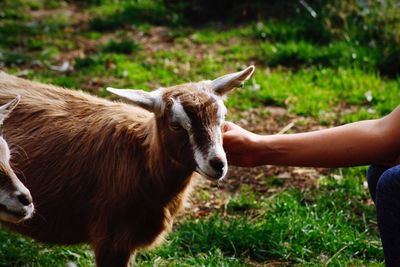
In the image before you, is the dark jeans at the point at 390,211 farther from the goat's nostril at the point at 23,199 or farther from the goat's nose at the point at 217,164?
the goat's nostril at the point at 23,199

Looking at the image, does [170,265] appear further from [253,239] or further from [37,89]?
[37,89]

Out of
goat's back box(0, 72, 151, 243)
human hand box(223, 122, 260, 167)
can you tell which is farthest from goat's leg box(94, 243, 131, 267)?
human hand box(223, 122, 260, 167)

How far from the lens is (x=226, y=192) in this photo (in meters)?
5.16

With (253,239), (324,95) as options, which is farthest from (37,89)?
(324,95)

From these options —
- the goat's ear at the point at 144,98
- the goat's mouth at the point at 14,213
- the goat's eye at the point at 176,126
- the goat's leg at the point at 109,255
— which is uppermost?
the goat's ear at the point at 144,98

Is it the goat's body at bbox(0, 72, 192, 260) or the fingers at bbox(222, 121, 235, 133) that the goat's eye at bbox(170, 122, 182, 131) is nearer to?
the goat's body at bbox(0, 72, 192, 260)

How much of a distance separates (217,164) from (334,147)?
819 millimetres

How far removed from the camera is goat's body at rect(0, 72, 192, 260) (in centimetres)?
372

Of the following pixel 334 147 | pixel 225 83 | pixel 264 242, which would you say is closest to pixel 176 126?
pixel 225 83

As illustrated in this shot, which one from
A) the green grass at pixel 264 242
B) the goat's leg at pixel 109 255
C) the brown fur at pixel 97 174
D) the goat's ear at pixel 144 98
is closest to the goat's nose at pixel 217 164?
the brown fur at pixel 97 174

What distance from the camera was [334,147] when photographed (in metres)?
3.73

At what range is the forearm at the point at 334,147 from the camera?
3.61 m

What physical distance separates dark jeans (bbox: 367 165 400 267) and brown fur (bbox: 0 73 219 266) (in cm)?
101

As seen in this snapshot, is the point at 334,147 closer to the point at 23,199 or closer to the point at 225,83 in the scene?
the point at 225,83
